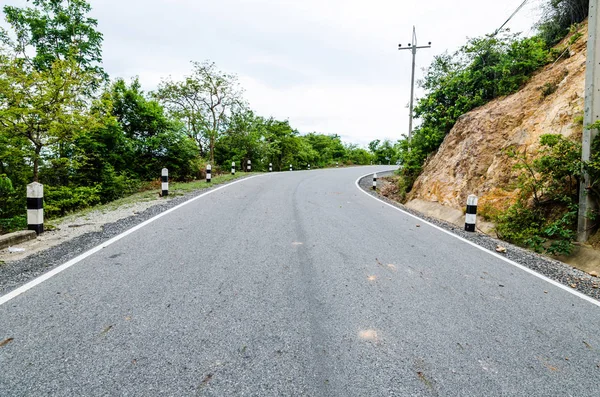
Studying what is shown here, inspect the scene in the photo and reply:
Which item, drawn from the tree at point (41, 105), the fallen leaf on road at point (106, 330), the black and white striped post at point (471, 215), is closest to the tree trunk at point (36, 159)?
the tree at point (41, 105)

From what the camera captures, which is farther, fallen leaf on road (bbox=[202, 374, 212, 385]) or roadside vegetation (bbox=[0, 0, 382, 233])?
roadside vegetation (bbox=[0, 0, 382, 233])

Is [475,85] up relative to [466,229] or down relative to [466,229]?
up

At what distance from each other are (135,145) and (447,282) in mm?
15950

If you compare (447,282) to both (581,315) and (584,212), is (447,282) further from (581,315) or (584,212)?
(584,212)

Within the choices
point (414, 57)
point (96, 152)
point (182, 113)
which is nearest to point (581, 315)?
point (96, 152)

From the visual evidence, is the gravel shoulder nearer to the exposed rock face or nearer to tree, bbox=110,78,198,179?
the exposed rock face

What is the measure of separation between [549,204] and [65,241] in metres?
8.38

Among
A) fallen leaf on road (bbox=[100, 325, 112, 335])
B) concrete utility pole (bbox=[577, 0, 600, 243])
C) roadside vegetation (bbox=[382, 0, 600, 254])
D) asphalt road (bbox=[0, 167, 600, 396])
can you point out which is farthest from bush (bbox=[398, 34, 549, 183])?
fallen leaf on road (bbox=[100, 325, 112, 335])

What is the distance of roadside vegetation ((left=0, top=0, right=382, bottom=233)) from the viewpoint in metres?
9.58

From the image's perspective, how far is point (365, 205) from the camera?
9367 mm

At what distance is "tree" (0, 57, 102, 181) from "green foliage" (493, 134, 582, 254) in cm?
1253

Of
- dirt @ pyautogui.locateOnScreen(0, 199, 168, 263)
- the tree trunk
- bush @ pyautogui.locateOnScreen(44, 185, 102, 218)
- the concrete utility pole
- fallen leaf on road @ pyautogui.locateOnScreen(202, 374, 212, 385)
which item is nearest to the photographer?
fallen leaf on road @ pyautogui.locateOnScreen(202, 374, 212, 385)

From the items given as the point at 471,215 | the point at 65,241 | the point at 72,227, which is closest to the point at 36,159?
the point at 72,227

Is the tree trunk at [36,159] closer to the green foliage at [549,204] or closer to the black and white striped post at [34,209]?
the black and white striped post at [34,209]
